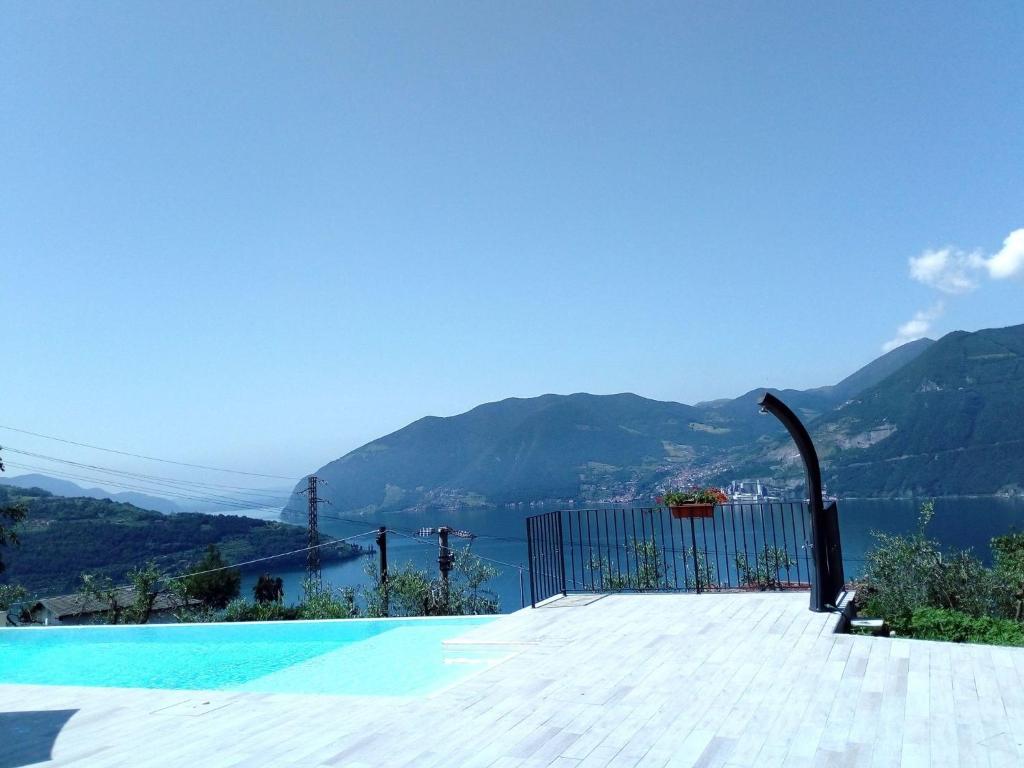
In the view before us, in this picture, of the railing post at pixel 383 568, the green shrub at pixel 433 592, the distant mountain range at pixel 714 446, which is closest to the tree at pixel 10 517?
the railing post at pixel 383 568

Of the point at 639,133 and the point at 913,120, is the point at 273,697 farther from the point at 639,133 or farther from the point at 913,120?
the point at 913,120

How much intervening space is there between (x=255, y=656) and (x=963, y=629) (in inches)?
274

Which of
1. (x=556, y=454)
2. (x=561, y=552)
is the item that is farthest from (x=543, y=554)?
(x=556, y=454)

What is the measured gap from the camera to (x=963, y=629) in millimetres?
5793

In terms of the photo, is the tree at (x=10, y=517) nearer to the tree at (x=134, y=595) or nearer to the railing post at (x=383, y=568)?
the tree at (x=134, y=595)

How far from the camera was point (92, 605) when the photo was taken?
15.2 meters

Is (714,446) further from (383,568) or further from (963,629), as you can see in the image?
(963,629)

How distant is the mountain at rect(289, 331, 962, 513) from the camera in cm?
13288

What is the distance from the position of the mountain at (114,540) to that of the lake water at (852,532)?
2.52 meters

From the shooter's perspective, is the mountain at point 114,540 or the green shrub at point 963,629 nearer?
the green shrub at point 963,629

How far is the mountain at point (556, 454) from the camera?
436ft

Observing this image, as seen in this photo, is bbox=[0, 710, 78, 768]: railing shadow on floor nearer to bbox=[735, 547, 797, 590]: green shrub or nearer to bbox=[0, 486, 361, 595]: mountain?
bbox=[735, 547, 797, 590]: green shrub

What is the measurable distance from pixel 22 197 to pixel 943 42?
15350mm

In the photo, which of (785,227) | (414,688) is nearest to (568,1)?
(785,227)
